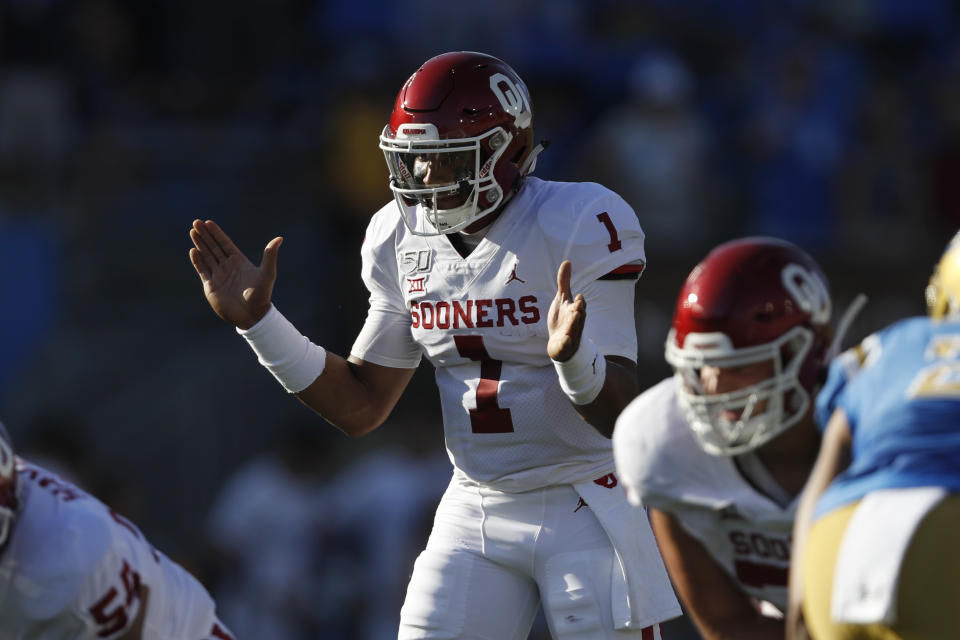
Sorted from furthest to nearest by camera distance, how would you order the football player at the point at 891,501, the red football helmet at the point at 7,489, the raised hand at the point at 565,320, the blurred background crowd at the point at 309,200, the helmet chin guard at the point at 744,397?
1. the blurred background crowd at the point at 309,200
2. the red football helmet at the point at 7,489
3. the raised hand at the point at 565,320
4. the helmet chin guard at the point at 744,397
5. the football player at the point at 891,501

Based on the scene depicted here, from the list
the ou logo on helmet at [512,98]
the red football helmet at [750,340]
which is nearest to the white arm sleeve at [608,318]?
the ou logo on helmet at [512,98]

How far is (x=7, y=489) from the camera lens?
399cm

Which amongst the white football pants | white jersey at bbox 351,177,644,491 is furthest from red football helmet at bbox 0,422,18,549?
white jersey at bbox 351,177,644,491

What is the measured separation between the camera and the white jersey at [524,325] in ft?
13.9

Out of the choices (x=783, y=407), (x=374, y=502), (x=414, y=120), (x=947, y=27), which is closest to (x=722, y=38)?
(x=947, y=27)

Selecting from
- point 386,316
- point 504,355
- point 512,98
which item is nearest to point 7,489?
point 386,316

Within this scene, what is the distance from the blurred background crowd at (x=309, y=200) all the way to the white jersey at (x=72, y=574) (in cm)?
408

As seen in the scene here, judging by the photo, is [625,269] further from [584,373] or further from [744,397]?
[744,397]

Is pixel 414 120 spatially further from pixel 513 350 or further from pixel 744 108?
pixel 744 108

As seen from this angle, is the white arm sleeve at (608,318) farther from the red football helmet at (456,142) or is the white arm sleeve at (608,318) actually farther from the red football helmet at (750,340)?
the red football helmet at (750,340)

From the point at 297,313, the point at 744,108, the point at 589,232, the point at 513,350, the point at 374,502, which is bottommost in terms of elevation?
the point at 374,502

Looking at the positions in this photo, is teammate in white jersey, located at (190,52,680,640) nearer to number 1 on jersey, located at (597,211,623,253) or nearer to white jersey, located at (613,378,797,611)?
number 1 on jersey, located at (597,211,623,253)

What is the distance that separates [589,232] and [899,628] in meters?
1.58

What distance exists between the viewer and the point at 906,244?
947 cm
